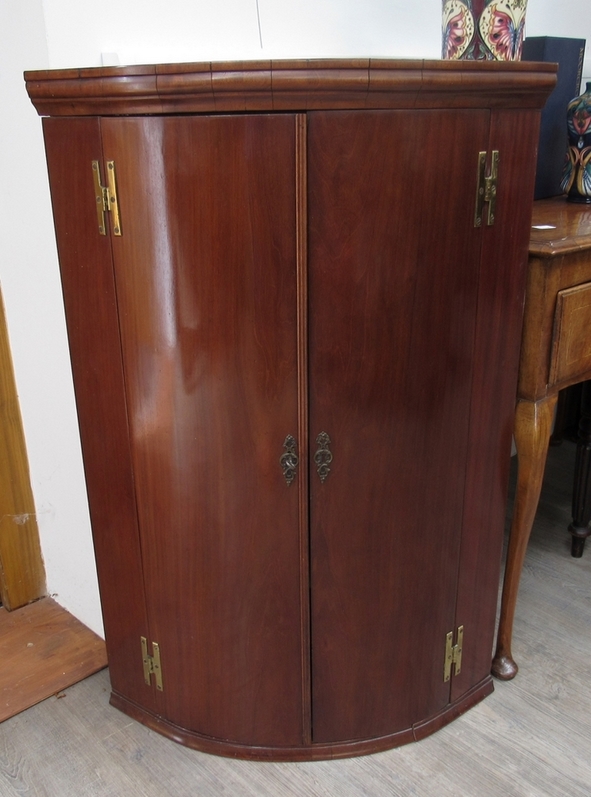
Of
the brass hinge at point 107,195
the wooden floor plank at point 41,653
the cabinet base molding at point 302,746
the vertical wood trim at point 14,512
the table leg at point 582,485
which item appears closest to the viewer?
the brass hinge at point 107,195

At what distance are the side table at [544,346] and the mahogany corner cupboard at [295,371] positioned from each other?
5cm

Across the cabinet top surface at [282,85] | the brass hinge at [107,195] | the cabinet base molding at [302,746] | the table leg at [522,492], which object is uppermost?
the cabinet top surface at [282,85]

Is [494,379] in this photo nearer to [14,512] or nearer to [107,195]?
[107,195]

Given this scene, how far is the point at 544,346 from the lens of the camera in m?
1.44

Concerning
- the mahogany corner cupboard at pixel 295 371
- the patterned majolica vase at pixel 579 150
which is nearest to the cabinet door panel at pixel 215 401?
the mahogany corner cupboard at pixel 295 371

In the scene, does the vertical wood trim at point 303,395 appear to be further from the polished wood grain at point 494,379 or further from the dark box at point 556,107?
the dark box at point 556,107

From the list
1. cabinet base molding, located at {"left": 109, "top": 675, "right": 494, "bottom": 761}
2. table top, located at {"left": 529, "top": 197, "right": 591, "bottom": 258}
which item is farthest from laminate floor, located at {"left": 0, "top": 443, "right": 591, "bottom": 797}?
table top, located at {"left": 529, "top": 197, "right": 591, "bottom": 258}

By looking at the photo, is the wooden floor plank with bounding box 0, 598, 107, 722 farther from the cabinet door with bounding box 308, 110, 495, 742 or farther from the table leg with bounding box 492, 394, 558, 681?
the table leg with bounding box 492, 394, 558, 681

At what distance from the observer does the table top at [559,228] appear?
1.37 metres

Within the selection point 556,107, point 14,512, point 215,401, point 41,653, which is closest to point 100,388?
point 215,401

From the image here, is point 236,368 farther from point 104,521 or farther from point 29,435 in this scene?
point 29,435

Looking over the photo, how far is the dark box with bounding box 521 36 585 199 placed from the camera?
194cm

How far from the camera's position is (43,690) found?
5.51 ft

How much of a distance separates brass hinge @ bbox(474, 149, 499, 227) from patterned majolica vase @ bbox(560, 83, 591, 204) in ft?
2.53
